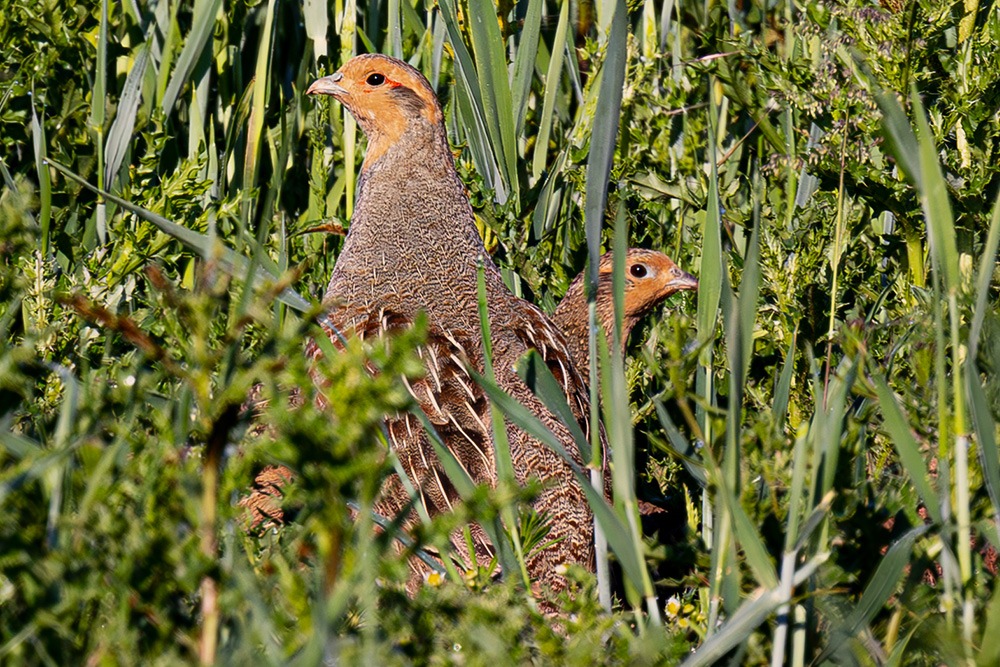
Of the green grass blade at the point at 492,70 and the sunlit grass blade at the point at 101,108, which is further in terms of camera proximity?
the sunlit grass blade at the point at 101,108

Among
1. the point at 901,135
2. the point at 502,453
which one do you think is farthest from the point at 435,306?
the point at 901,135

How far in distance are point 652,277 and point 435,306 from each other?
0.98 meters

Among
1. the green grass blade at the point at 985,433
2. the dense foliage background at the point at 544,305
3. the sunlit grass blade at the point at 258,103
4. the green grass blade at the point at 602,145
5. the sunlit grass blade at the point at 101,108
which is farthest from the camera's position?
the sunlit grass blade at the point at 258,103

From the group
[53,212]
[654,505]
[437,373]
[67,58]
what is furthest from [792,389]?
[67,58]

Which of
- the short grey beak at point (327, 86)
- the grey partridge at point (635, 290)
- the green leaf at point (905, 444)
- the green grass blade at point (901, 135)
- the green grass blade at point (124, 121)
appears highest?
the green grass blade at point (901, 135)

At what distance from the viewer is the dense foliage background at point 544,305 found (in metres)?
1.61

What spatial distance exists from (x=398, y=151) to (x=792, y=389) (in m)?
1.88

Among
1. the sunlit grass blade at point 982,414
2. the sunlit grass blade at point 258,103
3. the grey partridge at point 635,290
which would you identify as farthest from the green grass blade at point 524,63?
the sunlit grass blade at point 982,414

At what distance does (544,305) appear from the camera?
14.9ft

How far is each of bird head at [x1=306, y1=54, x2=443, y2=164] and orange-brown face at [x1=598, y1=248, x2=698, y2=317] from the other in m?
0.88

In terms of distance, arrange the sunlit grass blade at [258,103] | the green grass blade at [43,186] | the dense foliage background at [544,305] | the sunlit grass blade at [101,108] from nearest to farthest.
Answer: the dense foliage background at [544,305]
the green grass blade at [43,186]
the sunlit grass blade at [101,108]
the sunlit grass blade at [258,103]

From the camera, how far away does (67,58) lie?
4.53 metres

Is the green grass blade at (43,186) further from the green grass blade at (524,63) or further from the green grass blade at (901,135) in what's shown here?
the green grass blade at (901,135)

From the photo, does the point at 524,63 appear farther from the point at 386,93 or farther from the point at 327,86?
the point at 327,86
